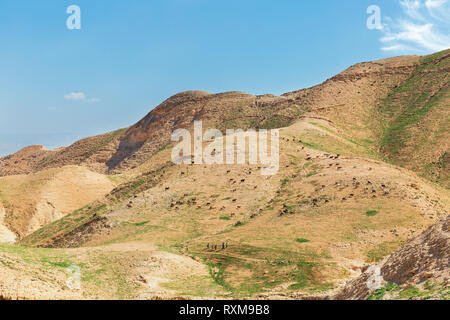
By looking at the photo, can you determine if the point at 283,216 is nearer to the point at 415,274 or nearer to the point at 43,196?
the point at 415,274

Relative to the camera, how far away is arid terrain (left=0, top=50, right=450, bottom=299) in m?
14.9

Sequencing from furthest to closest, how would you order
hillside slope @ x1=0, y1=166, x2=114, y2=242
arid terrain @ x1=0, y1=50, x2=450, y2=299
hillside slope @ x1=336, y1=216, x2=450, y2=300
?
hillside slope @ x1=0, y1=166, x2=114, y2=242 < arid terrain @ x1=0, y1=50, x2=450, y2=299 < hillside slope @ x1=336, y1=216, x2=450, y2=300

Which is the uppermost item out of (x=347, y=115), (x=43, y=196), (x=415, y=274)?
(x=347, y=115)

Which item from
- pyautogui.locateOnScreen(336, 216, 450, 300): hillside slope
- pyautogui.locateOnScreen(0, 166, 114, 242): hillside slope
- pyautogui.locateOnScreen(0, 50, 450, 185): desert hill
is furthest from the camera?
pyautogui.locateOnScreen(0, 50, 450, 185): desert hill

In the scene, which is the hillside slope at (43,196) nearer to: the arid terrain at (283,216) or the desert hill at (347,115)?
the arid terrain at (283,216)

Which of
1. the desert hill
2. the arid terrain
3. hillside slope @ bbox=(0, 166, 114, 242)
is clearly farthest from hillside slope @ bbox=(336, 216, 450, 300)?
hillside slope @ bbox=(0, 166, 114, 242)

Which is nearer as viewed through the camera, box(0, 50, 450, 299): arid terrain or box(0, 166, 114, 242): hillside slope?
box(0, 50, 450, 299): arid terrain

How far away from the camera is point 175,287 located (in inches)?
682

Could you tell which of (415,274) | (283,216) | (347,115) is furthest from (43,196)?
(415,274)

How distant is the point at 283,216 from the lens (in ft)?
84.4

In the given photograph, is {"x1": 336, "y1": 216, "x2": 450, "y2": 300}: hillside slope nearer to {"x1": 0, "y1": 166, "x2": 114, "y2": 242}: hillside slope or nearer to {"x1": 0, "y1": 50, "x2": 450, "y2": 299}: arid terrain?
{"x1": 0, "y1": 50, "x2": 450, "y2": 299}: arid terrain

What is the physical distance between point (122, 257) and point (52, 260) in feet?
11.1

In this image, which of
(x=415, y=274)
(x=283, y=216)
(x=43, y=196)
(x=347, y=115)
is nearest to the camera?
(x=415, y=274)

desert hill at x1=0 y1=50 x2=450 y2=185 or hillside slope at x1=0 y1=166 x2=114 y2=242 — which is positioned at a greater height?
desert hill at x1=0 y1=50 x2=450 y2=185
